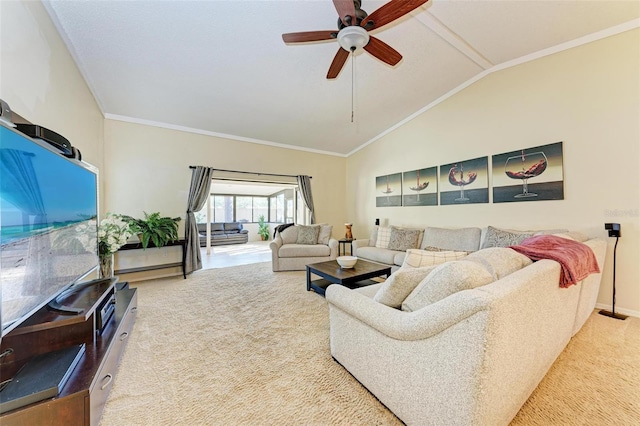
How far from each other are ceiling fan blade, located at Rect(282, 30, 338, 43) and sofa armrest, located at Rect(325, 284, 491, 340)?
81.5 inches

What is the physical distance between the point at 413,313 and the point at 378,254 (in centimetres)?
296

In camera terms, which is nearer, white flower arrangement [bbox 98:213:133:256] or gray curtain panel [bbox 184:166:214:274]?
white flower arrangement [bbox 98:213:133:256]

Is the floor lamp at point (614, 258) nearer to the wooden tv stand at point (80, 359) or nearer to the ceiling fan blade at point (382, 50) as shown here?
the ceiling fan blade at point (382, 50)

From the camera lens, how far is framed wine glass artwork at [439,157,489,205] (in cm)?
365

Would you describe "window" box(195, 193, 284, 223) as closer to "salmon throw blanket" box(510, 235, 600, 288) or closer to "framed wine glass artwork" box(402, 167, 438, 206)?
"framed wine glass artwork" box(402, 167, 438, 206)

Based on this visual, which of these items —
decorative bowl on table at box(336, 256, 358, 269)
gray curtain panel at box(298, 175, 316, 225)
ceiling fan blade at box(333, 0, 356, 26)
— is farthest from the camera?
gray curtain panel at box(298, 175, 316, 225)

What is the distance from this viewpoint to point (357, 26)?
1.92 meters

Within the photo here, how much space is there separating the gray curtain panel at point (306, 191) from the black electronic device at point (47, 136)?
14.0 feet

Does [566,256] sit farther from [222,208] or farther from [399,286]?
[222,208]

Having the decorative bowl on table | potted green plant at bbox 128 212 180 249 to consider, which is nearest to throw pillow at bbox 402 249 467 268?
the decorative bowl on table

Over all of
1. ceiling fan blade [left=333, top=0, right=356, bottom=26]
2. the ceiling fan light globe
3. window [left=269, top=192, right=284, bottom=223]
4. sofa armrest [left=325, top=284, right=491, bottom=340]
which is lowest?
sofa armrest [left=325, top=284, right=491, bottom=340]

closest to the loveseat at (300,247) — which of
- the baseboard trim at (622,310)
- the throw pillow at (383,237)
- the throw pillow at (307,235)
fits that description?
the throw pillow at (307,235)

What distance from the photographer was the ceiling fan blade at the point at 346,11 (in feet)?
5.68

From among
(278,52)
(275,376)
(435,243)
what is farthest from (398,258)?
(278,52)
